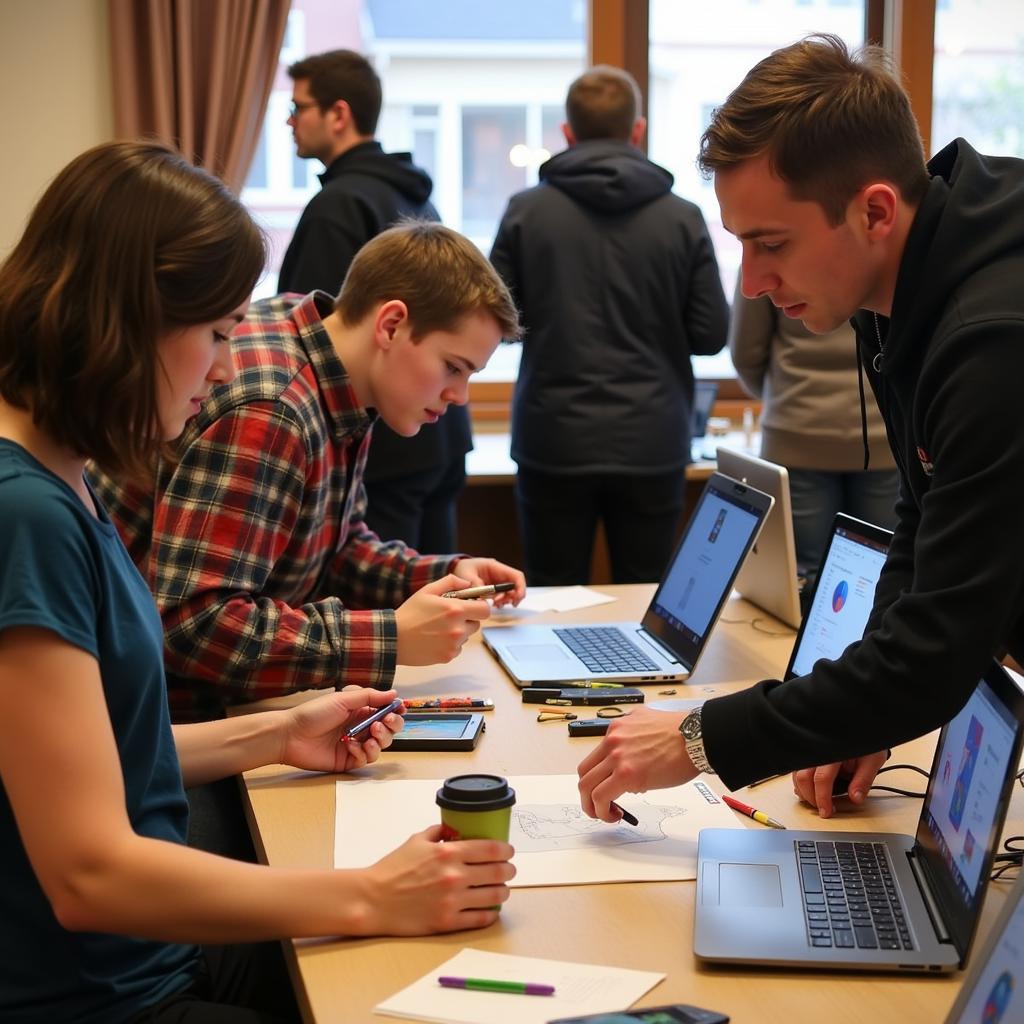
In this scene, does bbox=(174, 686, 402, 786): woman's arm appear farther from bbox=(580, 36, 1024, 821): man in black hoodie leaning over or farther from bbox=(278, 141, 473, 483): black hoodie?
bbox=(278, 141, 473, 483): black hoodie

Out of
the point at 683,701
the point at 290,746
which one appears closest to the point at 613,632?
the point at 683,701

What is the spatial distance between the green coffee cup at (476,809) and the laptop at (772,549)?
106 cm

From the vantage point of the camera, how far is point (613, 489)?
3.44 meters

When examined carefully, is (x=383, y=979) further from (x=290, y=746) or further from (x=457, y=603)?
(x=457, y=603)

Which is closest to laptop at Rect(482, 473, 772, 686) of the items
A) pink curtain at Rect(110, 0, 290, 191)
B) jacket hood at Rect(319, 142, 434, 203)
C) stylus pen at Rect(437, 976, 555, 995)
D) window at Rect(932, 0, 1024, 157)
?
stylus pen at Rect(437, 976, 555, 995)

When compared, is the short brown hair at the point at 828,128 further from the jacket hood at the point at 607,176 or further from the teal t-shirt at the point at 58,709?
the jacket hood at the point at 607,176

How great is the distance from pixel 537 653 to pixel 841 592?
1.66 ft

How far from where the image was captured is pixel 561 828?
4.65ft

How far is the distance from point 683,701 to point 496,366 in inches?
123

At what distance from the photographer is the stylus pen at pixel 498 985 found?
1079 mm

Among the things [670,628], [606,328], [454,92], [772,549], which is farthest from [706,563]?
[454,92]

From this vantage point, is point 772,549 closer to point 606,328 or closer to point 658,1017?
point 606,328

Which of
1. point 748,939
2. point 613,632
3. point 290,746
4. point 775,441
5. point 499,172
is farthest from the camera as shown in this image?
point 499,172

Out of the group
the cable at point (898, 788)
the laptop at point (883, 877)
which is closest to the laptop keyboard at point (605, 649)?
the cable at point (898, 788)
